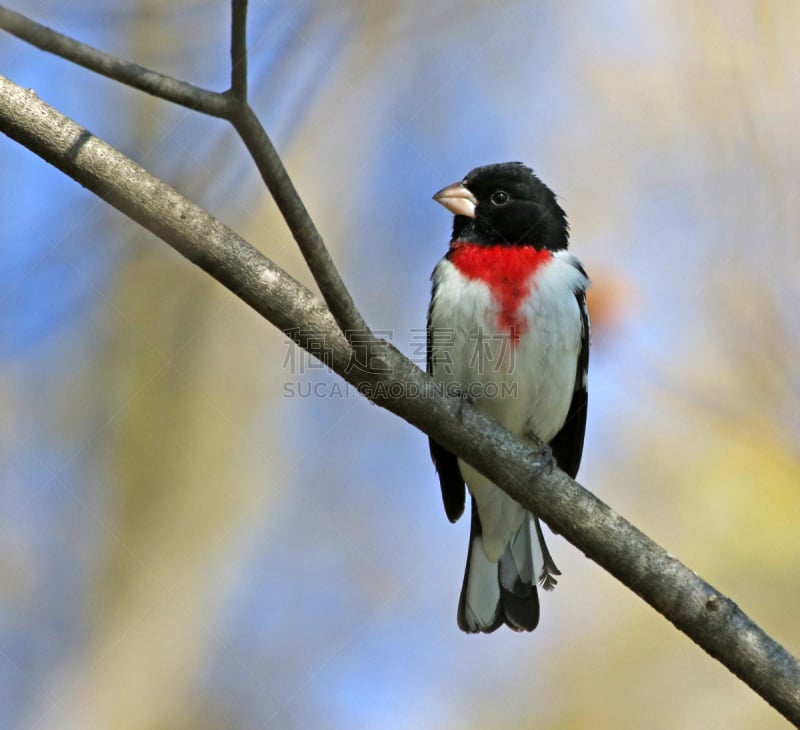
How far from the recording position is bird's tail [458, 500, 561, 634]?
5.79 m

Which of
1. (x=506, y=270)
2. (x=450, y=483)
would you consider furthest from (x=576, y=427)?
(x=506, y=270)

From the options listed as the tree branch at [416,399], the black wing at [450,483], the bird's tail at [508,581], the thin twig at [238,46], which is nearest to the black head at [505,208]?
the black wing at [450,483]

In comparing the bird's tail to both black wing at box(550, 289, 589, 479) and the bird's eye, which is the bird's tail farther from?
the bird's eye

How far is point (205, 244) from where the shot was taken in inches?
137

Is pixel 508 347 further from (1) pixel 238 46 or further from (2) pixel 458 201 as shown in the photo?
(1) pixel 238 46

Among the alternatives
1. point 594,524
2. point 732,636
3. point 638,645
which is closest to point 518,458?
point 594,524

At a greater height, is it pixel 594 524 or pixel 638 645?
pixel 638 645

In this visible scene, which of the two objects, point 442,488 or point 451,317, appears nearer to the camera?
point 451,317

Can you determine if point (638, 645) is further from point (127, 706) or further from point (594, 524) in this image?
point (594, 524)

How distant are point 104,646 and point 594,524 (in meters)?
4.53

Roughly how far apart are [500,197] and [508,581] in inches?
84.4

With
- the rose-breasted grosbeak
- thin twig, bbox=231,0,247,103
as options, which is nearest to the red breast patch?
the rose-breasted grosbeak

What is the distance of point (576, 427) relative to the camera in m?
5.89

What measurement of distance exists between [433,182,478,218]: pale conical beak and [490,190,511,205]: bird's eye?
3.9 inches
